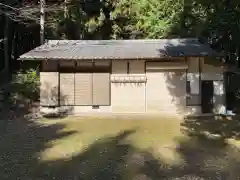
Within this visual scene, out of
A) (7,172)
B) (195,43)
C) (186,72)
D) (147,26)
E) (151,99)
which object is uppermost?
(147,26)

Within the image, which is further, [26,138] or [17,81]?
[17,81]

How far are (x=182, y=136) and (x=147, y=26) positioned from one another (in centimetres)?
1083

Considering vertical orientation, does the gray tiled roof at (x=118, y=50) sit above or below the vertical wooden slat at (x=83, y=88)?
above

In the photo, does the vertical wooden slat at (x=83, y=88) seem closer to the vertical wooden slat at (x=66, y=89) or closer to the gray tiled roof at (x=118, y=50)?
the vertical wooden slat at (x=66, y=89)

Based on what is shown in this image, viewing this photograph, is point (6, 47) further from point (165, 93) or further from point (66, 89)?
point (165, 93)

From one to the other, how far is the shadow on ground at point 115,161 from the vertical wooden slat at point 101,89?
354 centimetres

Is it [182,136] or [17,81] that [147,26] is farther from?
[182,136]

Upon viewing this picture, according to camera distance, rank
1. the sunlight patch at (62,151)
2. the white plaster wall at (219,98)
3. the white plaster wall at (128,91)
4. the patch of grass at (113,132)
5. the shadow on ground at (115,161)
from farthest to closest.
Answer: the white plaster wall at (128,91), the white plaster wall at (219,98), the patch of grass at (113,132), the sunlight patch at (62,151), the shadow on ground at (115,161)

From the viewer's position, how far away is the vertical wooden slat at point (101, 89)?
44.3 ft

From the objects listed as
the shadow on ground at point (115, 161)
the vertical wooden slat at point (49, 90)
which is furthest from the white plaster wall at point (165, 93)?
the vertical wooden slat at point (49, 90)

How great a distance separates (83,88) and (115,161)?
6.74m

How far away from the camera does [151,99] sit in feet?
44.2

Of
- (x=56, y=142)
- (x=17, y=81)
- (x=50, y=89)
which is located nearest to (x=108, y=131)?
(x=56, y=142)

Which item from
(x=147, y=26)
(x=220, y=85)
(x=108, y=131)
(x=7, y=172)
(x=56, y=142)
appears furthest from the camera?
(x=147, y=26)
